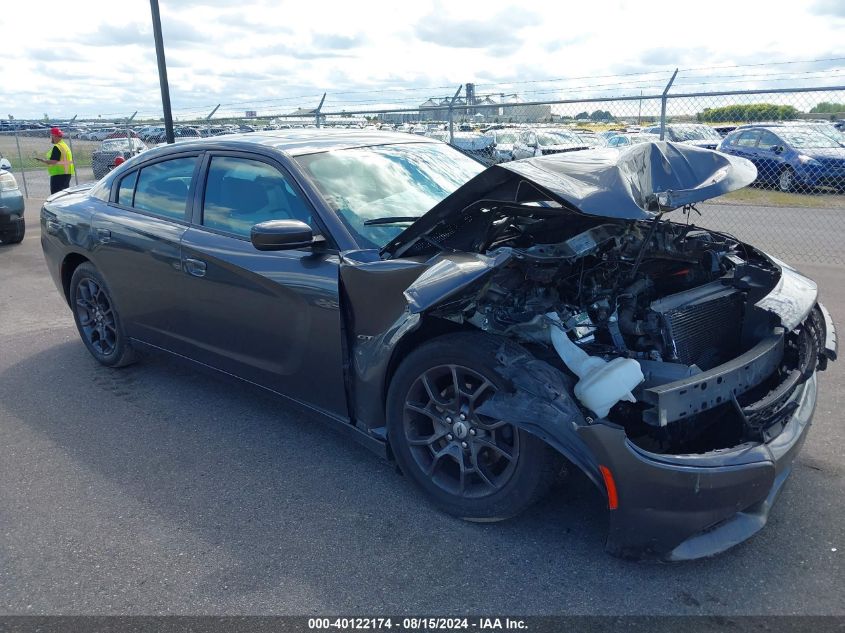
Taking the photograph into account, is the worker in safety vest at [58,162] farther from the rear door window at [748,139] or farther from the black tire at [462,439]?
the rear door window at [748,139]

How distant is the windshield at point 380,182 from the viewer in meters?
3.69

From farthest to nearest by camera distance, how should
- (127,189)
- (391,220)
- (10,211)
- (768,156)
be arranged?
(768,156) → (10,211) → (127,189) → (391,220)

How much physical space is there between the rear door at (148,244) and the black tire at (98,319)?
0.14 meters

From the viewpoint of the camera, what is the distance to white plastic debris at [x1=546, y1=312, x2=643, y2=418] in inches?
105

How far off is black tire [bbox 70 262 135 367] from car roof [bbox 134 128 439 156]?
3.69 ft

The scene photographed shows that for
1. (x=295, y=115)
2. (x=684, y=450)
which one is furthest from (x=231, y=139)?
(x=295, y=115)

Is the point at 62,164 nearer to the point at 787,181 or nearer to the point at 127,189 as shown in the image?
the point at 127,189

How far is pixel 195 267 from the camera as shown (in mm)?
4148

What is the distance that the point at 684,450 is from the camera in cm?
301

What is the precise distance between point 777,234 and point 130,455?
383 inches

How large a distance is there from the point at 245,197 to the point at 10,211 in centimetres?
821

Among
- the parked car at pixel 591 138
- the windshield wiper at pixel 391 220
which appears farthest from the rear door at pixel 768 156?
the windshield wiper at pixel 391 220

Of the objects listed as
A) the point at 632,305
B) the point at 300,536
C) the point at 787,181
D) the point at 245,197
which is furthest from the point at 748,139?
the point at 300,536

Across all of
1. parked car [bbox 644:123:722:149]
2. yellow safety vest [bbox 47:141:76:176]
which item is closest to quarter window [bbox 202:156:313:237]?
yellow safety vest [bbox 47:141:76:176]
